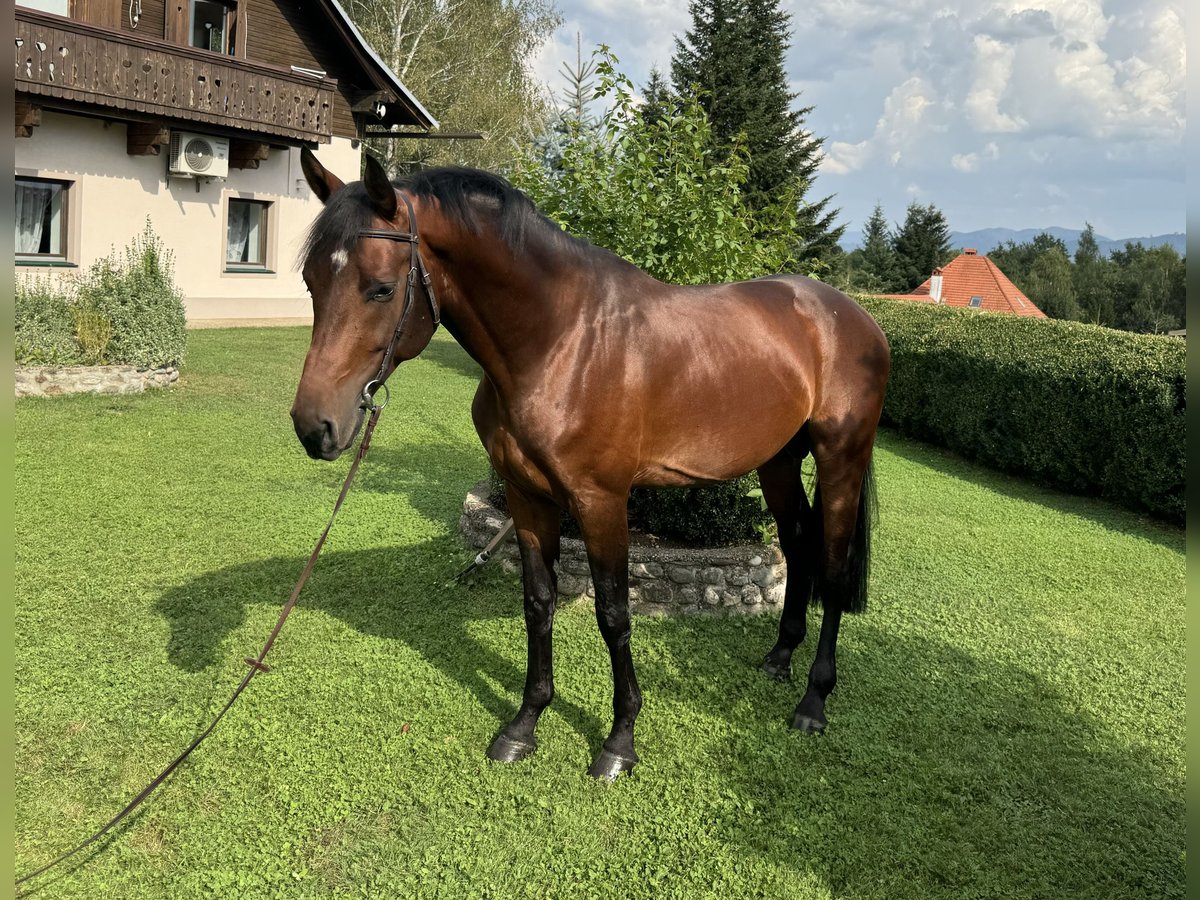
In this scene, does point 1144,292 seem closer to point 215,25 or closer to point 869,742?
point 215,25

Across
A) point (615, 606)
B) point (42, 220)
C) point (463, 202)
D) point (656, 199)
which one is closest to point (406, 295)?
point (463, 202)

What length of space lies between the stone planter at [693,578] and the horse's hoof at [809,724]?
1.35 m

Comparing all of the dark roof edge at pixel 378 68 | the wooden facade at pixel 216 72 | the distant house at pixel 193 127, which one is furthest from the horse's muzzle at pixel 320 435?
the dark roof edge at pixel 378 68

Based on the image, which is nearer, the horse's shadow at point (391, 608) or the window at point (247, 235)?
the horse's shadow at point (391, 608)

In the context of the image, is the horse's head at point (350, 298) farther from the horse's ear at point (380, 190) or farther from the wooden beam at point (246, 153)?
the wooden beam at point (246, 153)

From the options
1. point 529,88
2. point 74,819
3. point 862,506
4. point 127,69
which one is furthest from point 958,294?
point 74,819

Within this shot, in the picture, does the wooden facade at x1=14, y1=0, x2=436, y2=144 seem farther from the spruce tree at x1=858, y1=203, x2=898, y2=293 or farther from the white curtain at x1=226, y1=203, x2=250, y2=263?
the spruce tree at x1=858, y1=203, x2=898, y2=293

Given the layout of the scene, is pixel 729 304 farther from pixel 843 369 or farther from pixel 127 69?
pixel 127 69

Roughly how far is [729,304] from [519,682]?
214cm

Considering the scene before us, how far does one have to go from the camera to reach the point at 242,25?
17.6 meters

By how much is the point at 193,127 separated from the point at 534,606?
16.7 m

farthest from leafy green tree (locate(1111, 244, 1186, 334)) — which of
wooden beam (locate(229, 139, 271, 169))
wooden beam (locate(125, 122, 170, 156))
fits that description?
wooden beam (locate(125, 122, 170, 156))

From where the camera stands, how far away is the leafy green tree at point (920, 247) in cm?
4547

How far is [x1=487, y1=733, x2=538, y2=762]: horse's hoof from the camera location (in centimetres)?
345
